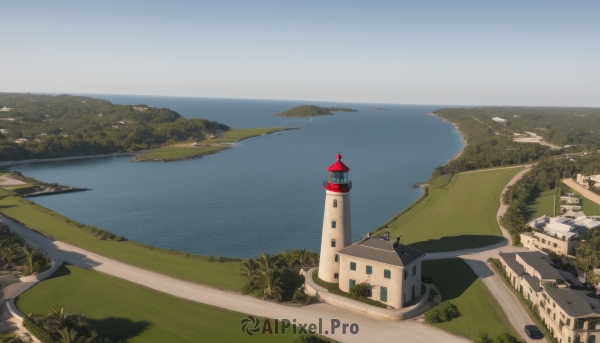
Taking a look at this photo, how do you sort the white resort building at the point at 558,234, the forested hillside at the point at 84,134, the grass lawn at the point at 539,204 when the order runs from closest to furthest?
the white resort building at the point at 558,234 → the grass lawn at the point at 539,204 → the forested hillside at the point at 84,134

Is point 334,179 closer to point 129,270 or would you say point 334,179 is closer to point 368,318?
point 368,318

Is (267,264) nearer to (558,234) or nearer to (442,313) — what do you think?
(442,313)

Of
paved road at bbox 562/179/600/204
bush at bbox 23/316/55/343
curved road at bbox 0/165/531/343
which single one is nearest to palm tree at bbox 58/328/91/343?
bush at bbox 23/316/55/343

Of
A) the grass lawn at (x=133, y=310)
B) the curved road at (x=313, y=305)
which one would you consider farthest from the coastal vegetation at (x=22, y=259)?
the curved road at (x=313, y=305)

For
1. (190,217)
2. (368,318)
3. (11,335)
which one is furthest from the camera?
(190,217)

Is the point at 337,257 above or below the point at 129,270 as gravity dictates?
above

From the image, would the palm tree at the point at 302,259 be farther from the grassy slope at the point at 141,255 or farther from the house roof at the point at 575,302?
the house roof at the point at 575,302

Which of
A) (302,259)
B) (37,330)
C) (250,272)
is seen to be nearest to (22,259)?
(37,330)

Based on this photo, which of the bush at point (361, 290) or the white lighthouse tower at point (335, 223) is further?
the white lighthouse tower at point (335, 223)

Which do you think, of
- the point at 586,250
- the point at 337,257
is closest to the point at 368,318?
the point at 337,257
